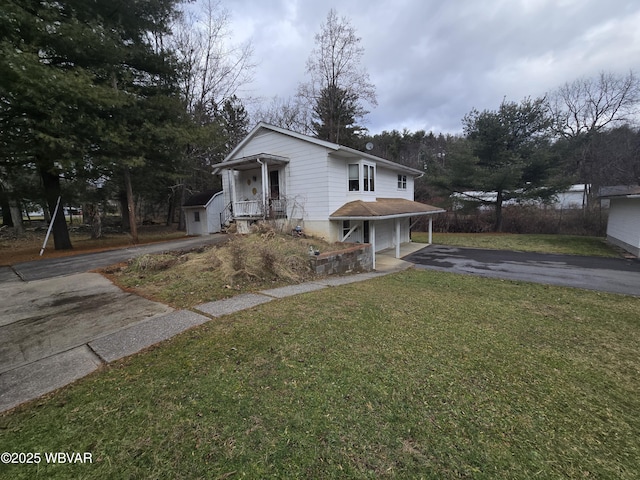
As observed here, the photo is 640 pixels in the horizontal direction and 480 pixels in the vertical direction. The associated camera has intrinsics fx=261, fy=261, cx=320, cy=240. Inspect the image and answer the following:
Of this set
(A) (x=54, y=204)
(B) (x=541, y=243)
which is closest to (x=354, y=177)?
(B) (x=541, y=243)

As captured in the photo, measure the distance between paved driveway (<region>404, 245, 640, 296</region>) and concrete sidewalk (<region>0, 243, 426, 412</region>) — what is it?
8.30 metres

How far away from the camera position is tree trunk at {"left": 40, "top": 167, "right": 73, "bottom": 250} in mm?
11288

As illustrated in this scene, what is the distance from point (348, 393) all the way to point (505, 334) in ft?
10.4

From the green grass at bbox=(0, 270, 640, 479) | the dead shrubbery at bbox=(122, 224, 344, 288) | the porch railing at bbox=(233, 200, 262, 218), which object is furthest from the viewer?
the porch railing at bbox=(233, 200, 262, 218)

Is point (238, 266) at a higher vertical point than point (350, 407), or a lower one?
higher

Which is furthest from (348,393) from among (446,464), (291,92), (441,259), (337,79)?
(291,92)

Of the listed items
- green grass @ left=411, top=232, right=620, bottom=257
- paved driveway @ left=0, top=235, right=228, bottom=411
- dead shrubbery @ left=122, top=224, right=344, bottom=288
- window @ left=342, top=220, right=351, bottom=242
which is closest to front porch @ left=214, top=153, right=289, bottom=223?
window @ left=342, top=220, right=351, bottom=242

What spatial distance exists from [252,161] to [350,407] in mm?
11835

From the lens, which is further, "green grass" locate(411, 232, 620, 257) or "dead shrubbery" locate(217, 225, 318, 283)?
"green grass" locate(411, 232, 620, 257)

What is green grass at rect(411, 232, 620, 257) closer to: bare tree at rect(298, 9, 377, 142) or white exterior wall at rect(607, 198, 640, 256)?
white exterior wall at rect(607, 198, 640, 256)

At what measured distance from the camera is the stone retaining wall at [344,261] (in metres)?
8.23

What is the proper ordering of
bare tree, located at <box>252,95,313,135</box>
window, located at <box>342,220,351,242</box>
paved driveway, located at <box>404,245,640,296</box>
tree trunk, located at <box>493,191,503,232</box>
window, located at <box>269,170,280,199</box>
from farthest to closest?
bare tree, located at <box>252,95,313,135</box> → tree trunk, located at <box>493,191,503,232</box> → window, located at <box>269,170,280,199</box> → window, located at <box>342,220,351,242</box> → paved driveway, located at <box>404,245,640,296</box>

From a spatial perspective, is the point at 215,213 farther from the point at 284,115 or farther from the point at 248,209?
the point at 284,115

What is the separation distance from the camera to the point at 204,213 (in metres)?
18.9
